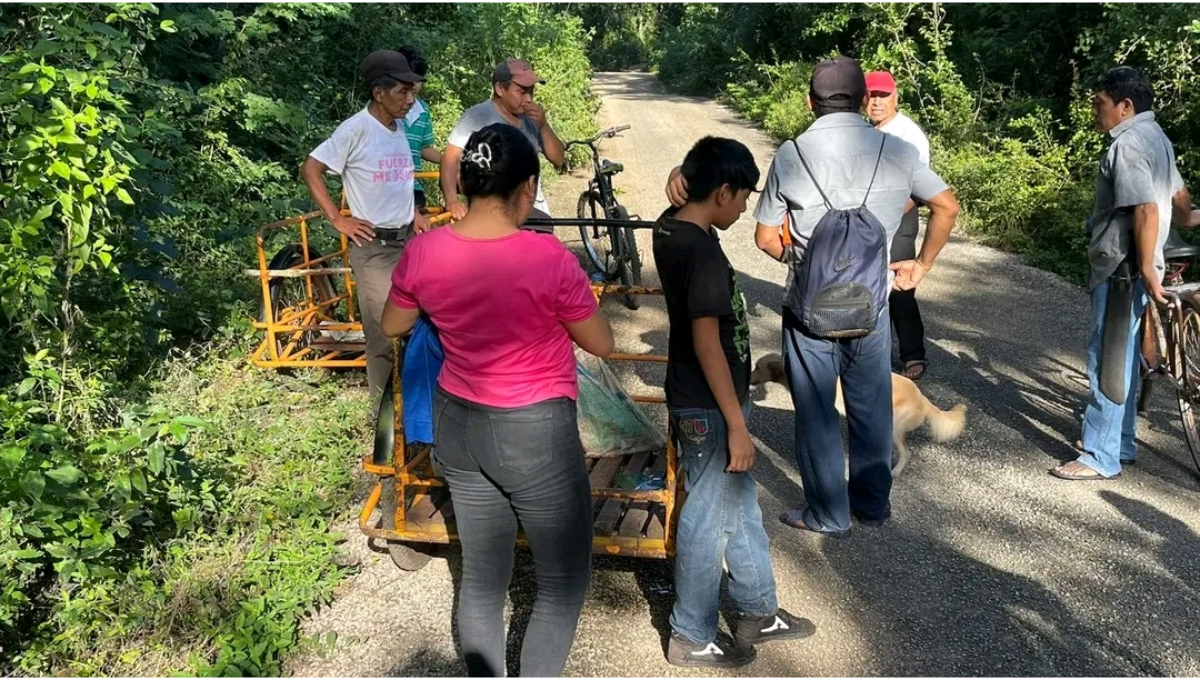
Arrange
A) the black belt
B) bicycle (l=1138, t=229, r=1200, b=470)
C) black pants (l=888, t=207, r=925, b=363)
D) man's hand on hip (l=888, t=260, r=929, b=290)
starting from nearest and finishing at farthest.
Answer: man's hand on hip (l=888, t=260, r=929, b=290)
bicycle (l=1138, t=229, r=1200, b=470)
the black belt
black pants (l=888, t=207, r=925, b=363)

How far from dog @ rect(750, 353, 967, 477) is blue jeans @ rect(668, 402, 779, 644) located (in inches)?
60.9

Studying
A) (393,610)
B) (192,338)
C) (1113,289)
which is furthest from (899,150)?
(192,338)

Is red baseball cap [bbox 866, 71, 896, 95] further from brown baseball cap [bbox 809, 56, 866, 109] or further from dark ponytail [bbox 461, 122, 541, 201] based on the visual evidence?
dark ponytail [bbox 461, 122, 541, 201]

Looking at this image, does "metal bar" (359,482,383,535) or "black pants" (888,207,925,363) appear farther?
"black pants" (888,207,925,363)

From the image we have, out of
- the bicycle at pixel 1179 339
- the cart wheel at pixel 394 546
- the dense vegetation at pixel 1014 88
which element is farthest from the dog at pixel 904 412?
the dense vegetation at pixel 1014 88

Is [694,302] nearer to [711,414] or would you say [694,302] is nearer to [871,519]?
[711,414]

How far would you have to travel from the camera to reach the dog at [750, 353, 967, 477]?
15.4 feet

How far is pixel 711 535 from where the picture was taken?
307 centimetres

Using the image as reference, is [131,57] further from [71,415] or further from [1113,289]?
[1113,289]

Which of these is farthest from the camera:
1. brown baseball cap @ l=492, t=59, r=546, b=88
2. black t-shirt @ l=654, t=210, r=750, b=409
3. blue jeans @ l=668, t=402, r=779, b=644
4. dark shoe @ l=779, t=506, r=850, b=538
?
brown baseball cap @ l=492, t=59, r=546, b=88

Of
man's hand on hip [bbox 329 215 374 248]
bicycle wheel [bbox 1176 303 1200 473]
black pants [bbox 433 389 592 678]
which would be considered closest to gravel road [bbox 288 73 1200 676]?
bicycle wheel [bbox 1176 303 1200 473]

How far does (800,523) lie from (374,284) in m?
2.49

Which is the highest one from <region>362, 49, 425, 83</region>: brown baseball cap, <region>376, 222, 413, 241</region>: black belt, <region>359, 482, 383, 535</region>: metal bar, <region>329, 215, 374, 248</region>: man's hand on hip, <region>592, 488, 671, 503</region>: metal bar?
<region>362, 49, 425, 83</region>: brown baseball cap

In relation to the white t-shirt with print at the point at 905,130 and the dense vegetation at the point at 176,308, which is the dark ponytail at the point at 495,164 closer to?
the dense vegetation at the point at 176,308
